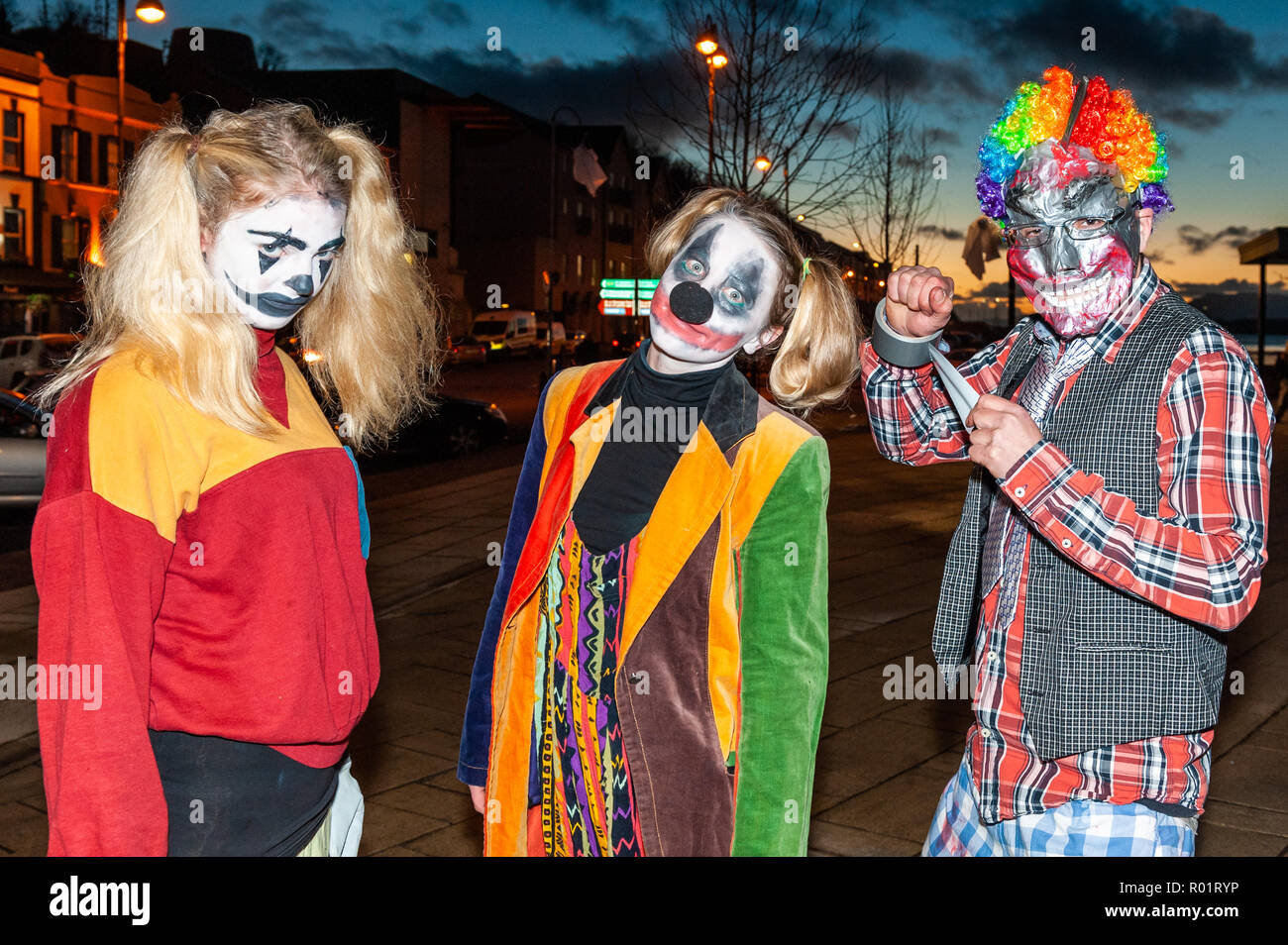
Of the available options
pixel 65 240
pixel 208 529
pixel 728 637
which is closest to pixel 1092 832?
pixel 728 637

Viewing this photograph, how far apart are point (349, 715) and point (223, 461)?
46cm

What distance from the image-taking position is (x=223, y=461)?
1749 mm

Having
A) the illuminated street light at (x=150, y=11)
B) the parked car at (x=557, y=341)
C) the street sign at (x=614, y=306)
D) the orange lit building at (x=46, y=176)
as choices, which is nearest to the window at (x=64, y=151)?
the orange lit building at (x=46, y=176)

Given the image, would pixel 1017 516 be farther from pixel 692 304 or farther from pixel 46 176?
pixel 46 176

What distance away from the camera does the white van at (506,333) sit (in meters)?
41.2

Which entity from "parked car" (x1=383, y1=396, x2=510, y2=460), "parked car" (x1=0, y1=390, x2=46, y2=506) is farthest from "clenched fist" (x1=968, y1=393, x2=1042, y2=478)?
"parked car" (x1=383, y1=396, x2=510, y2=460)

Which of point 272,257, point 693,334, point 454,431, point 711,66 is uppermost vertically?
point 711,66

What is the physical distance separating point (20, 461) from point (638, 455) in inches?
382

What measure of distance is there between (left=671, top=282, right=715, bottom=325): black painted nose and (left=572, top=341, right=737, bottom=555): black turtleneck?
4.6 inches

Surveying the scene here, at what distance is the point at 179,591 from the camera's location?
1.71 metres

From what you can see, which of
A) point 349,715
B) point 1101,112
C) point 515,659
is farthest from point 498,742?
point 1101,112

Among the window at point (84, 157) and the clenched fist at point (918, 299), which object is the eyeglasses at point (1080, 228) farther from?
the window at point (84, 157)

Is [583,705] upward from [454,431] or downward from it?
upward

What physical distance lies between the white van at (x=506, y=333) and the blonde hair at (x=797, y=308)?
1506 inches
